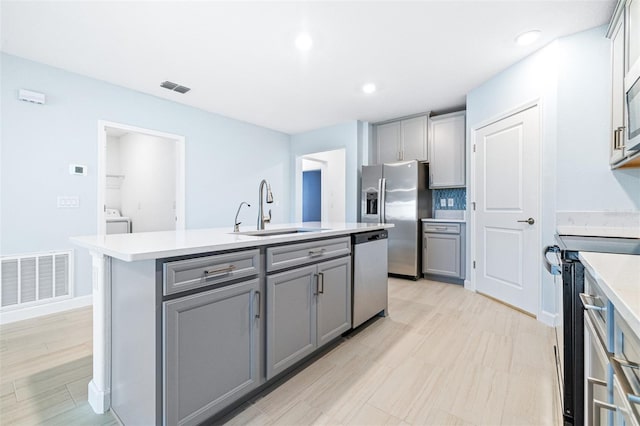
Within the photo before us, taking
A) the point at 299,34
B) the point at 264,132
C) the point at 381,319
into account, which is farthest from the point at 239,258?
the point at 264,132

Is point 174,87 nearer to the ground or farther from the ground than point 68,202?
farther from the ground

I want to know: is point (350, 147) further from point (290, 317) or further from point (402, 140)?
point (290, 317)

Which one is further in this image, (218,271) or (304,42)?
(304,42)

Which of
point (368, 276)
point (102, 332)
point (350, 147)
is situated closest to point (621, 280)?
point (368, 276)

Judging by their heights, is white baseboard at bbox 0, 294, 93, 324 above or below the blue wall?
below

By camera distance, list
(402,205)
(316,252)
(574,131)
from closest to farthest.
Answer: (316,252), (574,131), (402,205)

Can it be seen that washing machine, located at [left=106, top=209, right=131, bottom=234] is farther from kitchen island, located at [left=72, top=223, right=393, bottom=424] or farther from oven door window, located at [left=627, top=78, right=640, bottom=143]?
oven door window, located at [left=627, top=78, right=640, bottom=143]

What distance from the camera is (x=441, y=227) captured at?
13.5 feet

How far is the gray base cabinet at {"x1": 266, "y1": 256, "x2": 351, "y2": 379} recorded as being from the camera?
5.33ft

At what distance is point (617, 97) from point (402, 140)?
2.71 meters

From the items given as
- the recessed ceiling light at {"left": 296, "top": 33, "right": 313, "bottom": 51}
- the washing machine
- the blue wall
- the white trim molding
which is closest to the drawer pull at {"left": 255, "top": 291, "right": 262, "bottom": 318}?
the white trim molding

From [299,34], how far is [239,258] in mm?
2028

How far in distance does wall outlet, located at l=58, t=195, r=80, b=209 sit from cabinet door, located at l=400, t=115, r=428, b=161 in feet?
14.2

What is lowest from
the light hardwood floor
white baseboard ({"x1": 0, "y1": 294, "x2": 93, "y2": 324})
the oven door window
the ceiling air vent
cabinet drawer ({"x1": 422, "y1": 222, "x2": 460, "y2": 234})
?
the light hardwood floor
